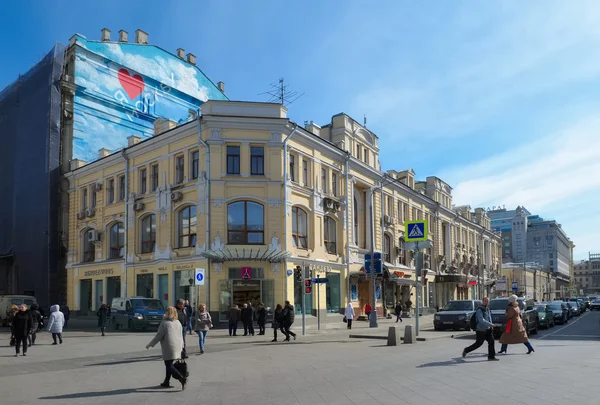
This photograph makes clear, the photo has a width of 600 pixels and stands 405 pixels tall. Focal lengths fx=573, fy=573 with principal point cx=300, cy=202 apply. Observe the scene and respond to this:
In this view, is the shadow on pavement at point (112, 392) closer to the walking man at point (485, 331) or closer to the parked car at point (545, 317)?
the walking man at point (485, 331)

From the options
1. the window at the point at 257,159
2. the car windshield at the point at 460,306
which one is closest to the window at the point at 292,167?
the window at the point at 257,159

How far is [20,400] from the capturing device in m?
9.93

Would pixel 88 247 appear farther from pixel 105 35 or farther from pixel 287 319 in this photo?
pixel 287 319

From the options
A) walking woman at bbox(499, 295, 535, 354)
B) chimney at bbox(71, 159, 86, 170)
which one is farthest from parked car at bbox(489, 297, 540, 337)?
chimney at bbox(71, 159, 86, 170)

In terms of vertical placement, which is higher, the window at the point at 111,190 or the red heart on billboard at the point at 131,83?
the red heart on billboard at the point at 131,83

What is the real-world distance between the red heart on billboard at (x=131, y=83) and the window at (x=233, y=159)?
1868 cm

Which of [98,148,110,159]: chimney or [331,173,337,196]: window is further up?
[98,148,110,159]: chimney

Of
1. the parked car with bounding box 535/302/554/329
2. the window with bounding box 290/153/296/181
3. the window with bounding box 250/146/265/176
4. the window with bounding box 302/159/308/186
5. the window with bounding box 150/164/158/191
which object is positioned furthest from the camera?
Result: the window with bounding box 150/164/158/191

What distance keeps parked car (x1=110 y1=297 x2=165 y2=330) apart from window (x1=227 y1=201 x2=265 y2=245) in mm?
5369

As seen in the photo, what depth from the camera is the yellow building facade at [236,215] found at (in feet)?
105

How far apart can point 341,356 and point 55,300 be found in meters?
32.7

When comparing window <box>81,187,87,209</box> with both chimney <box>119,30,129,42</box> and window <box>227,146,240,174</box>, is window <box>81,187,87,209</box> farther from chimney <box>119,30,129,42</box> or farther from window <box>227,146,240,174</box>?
window <box>227,146,240,174</box>

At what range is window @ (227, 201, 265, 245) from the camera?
32.2 m

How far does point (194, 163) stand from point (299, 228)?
7348mm
